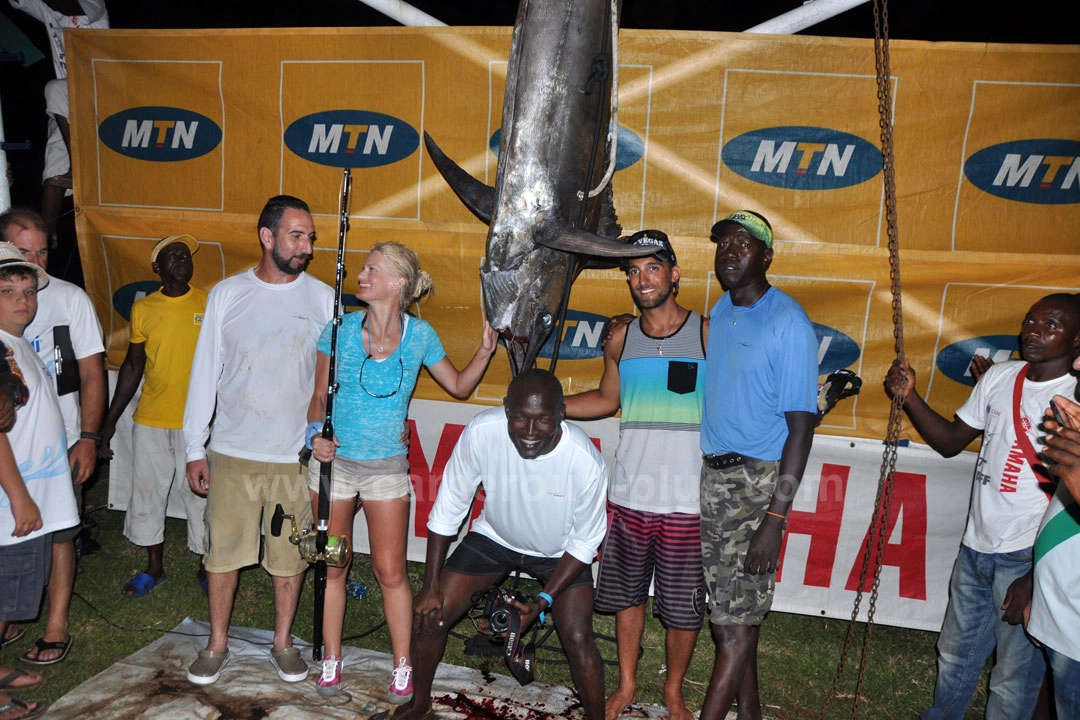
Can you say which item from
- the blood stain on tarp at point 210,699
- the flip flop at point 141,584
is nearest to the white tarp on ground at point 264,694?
the blood stain on tarp at point 210,699

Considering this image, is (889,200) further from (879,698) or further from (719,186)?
(879,698)

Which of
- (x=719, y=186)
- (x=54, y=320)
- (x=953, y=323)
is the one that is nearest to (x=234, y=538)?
(x=54, y=320)

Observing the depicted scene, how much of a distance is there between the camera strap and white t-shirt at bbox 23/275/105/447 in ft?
7.65

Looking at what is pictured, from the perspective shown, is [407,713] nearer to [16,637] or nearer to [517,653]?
[517,653]

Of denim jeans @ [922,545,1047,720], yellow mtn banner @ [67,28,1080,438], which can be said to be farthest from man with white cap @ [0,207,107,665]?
denim jeans @ [922,545,1047,720]

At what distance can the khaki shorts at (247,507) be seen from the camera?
3.60 m

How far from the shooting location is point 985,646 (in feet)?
10.7

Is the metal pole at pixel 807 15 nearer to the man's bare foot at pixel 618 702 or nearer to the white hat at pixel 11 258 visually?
the man's bare foot at pixel 618 702

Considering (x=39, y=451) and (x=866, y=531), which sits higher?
(x=39, y=451)

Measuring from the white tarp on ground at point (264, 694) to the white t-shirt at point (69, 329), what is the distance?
1.17 meters

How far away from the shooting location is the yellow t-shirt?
4371mm

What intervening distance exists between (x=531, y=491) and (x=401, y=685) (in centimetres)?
111

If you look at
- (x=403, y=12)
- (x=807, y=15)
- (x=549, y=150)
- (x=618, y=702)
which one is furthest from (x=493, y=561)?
(x=807, y=15)

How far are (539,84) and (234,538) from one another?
7.84 ft
